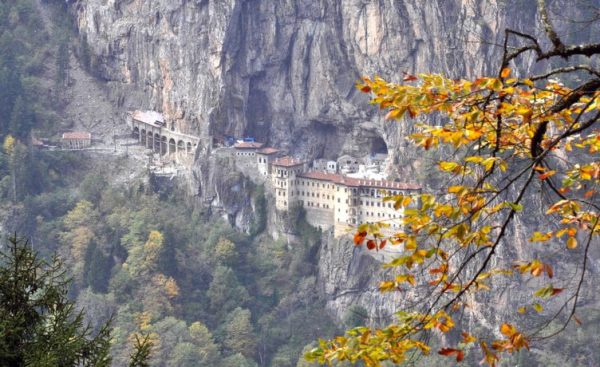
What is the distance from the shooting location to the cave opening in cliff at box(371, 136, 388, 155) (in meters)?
39.4

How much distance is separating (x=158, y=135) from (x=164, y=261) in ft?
20.4

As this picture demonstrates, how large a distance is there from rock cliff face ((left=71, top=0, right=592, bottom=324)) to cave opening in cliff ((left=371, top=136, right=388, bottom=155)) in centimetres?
5

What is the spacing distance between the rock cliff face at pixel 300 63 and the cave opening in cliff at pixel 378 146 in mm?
49

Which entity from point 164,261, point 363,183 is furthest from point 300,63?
point 164,261

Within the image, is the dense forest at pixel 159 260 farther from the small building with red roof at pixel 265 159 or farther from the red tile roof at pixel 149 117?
the red tile roof at pixel 149 117

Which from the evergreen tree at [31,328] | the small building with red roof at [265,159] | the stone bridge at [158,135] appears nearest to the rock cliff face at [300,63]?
the stone bridge at [158,135]

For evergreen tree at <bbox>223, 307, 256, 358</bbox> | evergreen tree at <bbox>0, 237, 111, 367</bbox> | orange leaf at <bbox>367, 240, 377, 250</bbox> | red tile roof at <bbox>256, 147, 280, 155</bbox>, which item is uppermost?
orange leaf at <bbox>367, 240, 377, 250</bbox>

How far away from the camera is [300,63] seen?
4038 cm

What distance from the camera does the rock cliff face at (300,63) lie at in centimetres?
3656

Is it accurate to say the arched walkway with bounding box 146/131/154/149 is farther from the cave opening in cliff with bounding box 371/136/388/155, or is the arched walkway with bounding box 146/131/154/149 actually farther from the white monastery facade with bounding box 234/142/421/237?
the cave opening in cliff with bounding box 371/136/388/155

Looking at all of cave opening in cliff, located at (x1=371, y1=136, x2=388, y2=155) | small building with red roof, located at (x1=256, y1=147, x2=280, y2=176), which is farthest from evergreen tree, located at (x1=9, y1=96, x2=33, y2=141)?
cave opening in cliff, located at (x1=371, y1=136, x2=388, y2=155)

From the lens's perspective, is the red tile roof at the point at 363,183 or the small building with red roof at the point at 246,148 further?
the small building with red roof at the point at 246,148

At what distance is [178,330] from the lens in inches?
1364

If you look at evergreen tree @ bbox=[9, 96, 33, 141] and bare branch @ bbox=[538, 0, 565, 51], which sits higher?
bare branch @ bbox=[538, 0, 565, 51]
